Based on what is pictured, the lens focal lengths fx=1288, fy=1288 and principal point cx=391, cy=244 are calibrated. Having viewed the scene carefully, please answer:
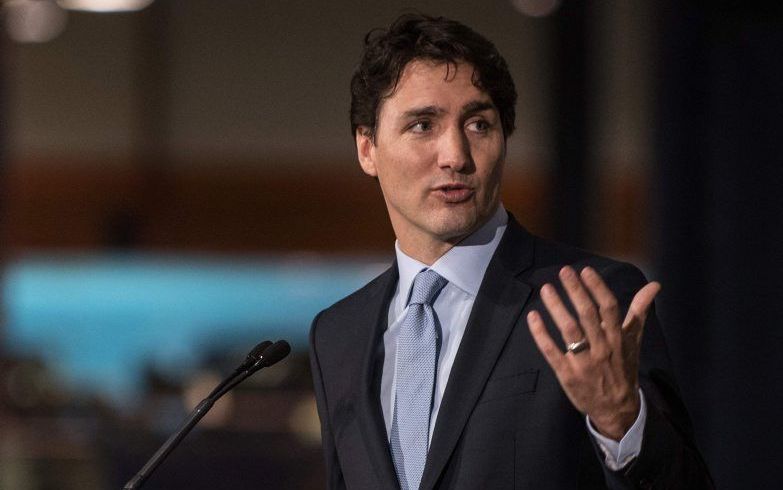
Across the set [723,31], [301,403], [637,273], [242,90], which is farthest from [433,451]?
[242,90]

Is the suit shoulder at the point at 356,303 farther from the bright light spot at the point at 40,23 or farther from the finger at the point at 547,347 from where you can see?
the bright light spot at the point at 40,23

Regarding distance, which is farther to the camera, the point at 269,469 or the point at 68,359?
the point at 68,359

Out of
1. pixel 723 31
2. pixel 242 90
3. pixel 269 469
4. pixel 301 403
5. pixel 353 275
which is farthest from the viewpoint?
pixel 353 275

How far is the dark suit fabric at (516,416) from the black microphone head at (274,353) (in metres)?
0.12

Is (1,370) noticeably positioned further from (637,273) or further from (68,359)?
(637,273)

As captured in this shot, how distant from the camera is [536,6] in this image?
5.23 m

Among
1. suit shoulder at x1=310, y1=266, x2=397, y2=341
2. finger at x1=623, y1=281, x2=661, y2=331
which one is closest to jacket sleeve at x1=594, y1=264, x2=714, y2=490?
finger at x1=623, y1=281, x2=661, y2=331

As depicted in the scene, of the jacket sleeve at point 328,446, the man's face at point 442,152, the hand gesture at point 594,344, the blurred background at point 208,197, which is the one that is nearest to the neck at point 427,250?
the man's face at point 442,152

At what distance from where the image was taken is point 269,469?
5.27m

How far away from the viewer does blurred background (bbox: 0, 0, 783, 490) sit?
5039 mm

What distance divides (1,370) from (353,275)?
2.20 meters

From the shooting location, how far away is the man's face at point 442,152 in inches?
63.6

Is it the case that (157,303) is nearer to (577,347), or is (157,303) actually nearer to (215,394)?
(215,394)

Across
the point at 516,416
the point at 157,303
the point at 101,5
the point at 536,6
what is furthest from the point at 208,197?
the point at 516,416
